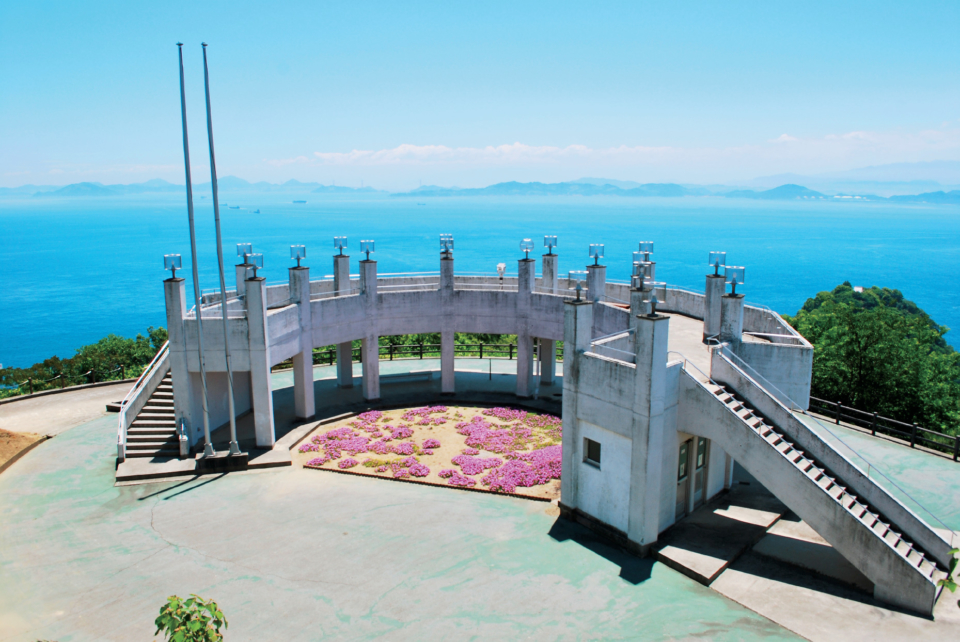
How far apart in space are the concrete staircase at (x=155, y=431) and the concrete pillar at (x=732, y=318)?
22554 mm

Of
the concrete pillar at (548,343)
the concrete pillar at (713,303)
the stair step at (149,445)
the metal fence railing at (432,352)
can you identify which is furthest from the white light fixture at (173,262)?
the concrete pillar at (713,303)

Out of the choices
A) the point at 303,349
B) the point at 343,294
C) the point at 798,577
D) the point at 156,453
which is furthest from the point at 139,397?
the point at 798,577

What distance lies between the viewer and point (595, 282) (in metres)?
31.0

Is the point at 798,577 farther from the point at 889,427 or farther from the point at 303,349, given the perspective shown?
the point at 303,349

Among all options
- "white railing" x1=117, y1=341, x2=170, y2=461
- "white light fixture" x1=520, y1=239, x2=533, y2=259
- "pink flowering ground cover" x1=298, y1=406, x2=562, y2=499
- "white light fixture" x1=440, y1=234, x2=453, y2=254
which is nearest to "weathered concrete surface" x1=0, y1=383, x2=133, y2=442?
"white railing" x1=117, y1=341, x2=170, y2=461

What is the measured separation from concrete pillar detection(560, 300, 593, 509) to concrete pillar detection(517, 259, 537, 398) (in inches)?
456

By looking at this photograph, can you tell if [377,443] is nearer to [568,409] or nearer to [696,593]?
[568,409]

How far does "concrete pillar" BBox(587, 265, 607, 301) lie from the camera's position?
3073 centimetres

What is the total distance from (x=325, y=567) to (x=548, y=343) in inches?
794

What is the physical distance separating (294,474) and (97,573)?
7685 millimetres

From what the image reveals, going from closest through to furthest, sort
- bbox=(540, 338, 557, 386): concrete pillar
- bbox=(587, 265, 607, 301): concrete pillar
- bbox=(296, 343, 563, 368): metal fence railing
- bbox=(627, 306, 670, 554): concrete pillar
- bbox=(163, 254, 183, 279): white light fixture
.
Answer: bbox=(627, 306, 670, 554): concrete pillar < bbox=(163, 254, 183, 279): white light fixture < bbox=(587, 265, 607, 301): concrete pillar < bbox=(540, 338, 557, 386): concrete pillar < bbox=(296, 343, 563, 368): metal fence railing

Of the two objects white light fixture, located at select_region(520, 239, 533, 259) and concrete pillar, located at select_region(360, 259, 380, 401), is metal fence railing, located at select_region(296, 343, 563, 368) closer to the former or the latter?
concrete pillar, located at select_region(360, 259, 380, 401)

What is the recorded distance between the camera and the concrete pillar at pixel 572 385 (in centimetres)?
2092

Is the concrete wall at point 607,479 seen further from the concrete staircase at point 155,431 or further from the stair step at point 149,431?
the stair step at point 149,431
